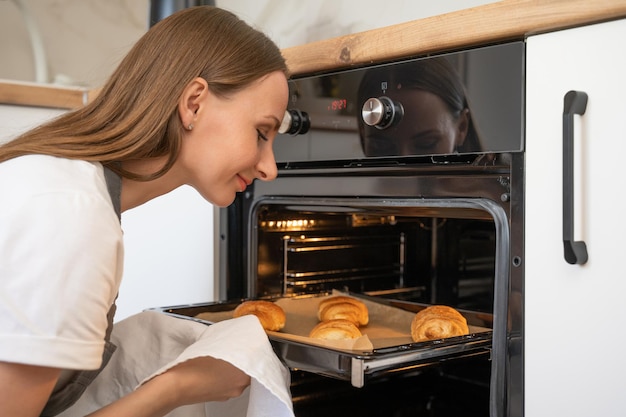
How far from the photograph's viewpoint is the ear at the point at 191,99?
94 centimetres

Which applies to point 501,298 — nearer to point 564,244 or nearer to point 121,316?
point 564,244

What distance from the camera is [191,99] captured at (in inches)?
37.4

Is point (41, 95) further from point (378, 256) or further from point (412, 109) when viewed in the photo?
point (412, 109)

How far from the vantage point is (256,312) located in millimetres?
1284

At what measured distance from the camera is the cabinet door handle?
2.83 feet

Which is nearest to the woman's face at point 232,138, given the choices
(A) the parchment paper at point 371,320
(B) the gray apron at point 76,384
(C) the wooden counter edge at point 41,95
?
(B) the gray apron at point 76,384

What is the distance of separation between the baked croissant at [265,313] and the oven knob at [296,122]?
320 millimetres

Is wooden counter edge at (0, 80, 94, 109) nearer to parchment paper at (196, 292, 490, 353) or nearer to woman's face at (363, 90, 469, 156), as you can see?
parchment paper at (196, 292, 490, 353)

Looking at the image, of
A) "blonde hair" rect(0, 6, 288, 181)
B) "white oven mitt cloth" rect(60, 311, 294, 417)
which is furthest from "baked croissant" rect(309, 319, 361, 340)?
"blonde hair" rect(0, 6, 288, 181)

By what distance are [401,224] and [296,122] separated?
0.47 meters

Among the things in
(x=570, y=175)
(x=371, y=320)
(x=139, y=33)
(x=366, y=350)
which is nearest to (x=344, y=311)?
(x=371, y=320)

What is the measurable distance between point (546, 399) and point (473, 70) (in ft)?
1.48

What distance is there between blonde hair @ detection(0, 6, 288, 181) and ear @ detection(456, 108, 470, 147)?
0.28 meters

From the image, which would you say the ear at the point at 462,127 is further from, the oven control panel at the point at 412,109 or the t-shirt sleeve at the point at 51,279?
the t-shirt sleeve at the point at 51,279
